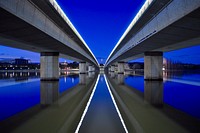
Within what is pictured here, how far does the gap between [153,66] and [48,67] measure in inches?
654

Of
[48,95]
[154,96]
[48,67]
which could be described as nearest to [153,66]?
[48,67]

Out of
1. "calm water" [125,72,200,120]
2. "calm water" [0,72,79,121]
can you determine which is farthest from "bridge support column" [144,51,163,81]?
"calm water" [0,72,79,121]

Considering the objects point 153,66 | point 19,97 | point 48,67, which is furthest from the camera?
point 153,66

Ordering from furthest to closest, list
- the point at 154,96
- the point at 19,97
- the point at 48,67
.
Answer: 1. the point at 48,67
2. the point at 154,96
3. the point at 19,97

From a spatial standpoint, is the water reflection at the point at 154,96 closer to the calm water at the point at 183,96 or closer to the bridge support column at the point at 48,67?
the calm water at the point at 183,96

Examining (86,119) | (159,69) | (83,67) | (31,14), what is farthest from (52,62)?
(83,67)

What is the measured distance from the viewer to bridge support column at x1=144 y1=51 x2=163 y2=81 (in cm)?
3128

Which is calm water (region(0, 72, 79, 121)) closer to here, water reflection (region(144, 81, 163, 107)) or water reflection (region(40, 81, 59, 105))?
water reflection (region(40, 81, 59, 105))

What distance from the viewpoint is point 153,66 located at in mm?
31250

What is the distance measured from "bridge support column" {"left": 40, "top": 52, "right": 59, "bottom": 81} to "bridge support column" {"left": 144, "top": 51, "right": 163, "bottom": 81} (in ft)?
48.2

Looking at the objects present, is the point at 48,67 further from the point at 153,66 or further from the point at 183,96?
the point at 183,96

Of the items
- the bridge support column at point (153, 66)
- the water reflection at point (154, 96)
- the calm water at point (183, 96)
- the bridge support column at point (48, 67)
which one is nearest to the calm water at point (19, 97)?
the water reflection at point (154, 96)

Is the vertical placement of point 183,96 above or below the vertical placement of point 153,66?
below

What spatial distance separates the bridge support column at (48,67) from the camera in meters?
31.1
